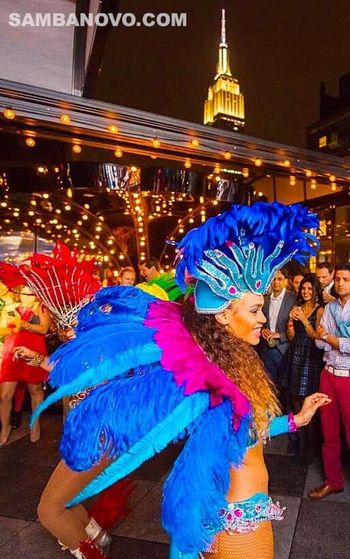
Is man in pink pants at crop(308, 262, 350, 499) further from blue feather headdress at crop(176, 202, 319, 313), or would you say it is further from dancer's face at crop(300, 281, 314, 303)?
blue feather headdress at crop(176, 202, 319, 313)


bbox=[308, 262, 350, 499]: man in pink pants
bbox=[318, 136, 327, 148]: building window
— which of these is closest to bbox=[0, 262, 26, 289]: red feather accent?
bbox=[308, 262, 350, 499]: man in pink pants

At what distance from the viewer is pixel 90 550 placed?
233 cm

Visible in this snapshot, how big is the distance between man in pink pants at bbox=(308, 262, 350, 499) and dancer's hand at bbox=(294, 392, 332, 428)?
1.73m

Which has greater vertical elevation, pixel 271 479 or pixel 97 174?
pixel 97 174

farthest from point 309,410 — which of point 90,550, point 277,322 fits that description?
point 277,322

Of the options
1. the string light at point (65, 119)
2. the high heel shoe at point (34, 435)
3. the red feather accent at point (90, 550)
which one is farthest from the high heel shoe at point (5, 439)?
the string light at point (65, 119)

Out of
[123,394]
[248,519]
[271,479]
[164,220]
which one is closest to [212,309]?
[123,394]

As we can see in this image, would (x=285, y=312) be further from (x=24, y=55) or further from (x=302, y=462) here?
(x=24, y=55)

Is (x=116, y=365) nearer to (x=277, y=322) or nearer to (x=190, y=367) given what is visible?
(x=190, y=367)

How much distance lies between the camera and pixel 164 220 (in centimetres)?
898

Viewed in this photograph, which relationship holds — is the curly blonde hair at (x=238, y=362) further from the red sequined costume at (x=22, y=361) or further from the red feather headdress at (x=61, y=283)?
the red sequined costume at (x=22, y=361)

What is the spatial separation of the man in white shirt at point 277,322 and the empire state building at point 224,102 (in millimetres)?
86425

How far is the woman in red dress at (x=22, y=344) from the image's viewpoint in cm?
476

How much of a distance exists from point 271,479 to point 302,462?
18.7 inches
